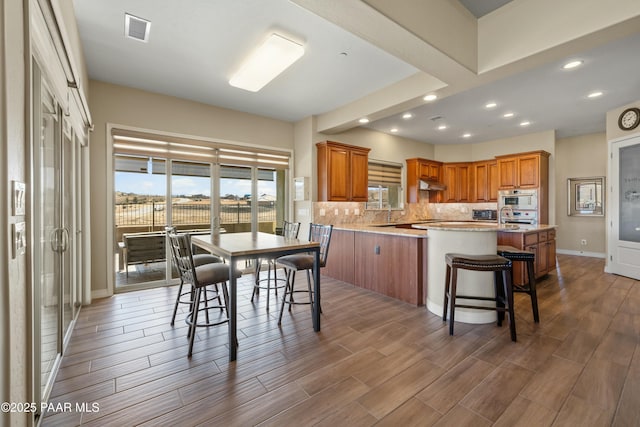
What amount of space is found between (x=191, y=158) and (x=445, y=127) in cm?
504

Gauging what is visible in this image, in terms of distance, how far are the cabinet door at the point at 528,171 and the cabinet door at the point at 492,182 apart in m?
0.65

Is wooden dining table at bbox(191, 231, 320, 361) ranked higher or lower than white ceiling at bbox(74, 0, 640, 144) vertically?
lower

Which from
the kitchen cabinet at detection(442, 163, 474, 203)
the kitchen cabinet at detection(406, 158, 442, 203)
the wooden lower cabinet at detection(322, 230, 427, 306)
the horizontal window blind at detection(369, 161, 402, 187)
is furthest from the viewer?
the kitchen cabinet at detection(442, 163, 474, 203)

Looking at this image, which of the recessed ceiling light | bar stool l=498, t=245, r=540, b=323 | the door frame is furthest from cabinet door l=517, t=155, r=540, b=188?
bar stool l=498, t=245, r=540, b=323

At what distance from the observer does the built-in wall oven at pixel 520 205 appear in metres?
6.21

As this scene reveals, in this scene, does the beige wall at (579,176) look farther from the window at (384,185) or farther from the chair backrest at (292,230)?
the chair backrest at (292,230)

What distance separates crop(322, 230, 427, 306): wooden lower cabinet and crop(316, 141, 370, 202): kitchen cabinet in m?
0.84

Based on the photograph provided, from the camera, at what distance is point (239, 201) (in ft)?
16.8

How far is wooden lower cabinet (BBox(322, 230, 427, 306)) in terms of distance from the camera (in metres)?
3.50

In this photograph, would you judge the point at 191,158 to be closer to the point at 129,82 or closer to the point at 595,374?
the point at 129,82

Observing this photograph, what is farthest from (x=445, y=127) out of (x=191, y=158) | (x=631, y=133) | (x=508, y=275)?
(x=191, y=158)

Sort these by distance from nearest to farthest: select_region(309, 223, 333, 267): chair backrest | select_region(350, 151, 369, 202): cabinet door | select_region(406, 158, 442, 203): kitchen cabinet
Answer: select_region(309, 223, 333, 267): chair backrest < select_region(350, 151, 369, 202): cabinet door < select_region(406, 158, 442, 203): kitchen cabinet

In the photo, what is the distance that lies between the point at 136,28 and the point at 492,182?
7617 mm

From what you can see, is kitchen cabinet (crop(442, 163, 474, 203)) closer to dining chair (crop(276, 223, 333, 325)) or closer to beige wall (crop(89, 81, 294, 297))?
dining chair (crop(276, 223, 333, 325))
